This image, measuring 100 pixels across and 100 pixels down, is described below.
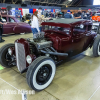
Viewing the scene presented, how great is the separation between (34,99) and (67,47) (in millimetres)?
1637

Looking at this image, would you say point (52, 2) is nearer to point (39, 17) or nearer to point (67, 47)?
point (39, 17)

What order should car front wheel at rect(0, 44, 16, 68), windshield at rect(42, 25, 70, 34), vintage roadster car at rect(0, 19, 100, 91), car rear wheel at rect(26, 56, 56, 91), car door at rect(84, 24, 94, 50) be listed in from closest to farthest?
car rear wheel at rect(26, 56, 56, 91)
vintage roadster car at rect(0, 19, 100, 91)
car front wheel at rect(0, 44, 16, 68)
windshield at rect(42, 25, 70, 34)
car door at rect(84, 24, 94, 50)

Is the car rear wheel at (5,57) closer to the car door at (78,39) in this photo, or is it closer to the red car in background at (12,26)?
the car door at (78,39)

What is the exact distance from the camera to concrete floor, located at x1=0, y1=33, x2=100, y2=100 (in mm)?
2109

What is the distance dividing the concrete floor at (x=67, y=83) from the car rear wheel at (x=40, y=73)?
0.16 m

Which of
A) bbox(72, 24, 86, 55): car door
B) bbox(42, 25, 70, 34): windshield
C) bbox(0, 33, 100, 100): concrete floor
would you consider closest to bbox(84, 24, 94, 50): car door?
bbox(72, 24, 86, 55): car door

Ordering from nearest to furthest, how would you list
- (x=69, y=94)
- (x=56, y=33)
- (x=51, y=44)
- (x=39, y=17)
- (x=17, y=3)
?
1. (x=69, y=94)
2. (x=51, y=44)
3. (x=56, y=33)
4. (x=39, y=17)
5. (x=17, y=3)

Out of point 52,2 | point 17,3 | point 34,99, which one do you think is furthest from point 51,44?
point 52,2

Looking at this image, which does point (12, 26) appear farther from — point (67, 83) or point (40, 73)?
point (67, 83)

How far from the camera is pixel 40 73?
2.22 metres

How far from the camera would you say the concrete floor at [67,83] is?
2109 mm

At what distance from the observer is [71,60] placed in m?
3.79

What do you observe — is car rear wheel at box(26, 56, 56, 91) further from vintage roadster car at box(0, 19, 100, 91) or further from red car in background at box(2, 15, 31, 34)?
red car in background at box(2, 15, 31, 34)

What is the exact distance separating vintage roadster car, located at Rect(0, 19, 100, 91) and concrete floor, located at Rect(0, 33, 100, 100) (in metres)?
0.20
